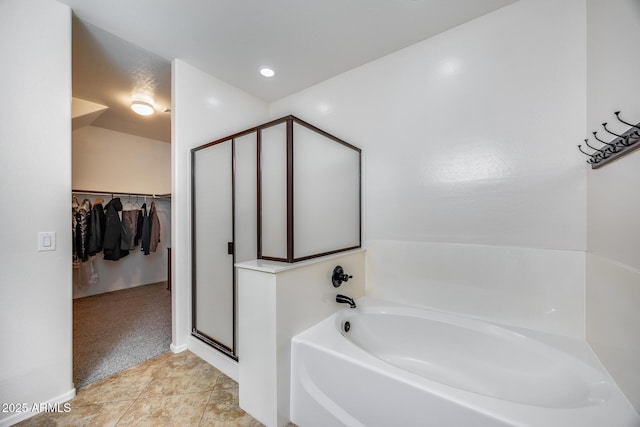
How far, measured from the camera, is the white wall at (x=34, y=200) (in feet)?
4.49

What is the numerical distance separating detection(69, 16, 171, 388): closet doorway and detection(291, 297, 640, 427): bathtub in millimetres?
1597

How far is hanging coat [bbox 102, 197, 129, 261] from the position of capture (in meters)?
3.54

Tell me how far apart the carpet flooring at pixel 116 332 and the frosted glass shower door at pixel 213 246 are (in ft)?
1.60

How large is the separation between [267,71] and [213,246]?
172 centimetres

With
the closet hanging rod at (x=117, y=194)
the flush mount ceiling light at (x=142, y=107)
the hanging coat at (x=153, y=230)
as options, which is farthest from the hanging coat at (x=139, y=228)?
the flush mount ceiling light at (x=142, y=107)

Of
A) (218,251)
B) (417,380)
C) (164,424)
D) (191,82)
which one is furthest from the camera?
(191,82)

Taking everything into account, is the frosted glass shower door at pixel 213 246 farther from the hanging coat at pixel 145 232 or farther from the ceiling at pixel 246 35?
the hanging coat at pixel 145 232

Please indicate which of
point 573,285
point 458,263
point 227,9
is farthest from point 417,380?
point 227,9

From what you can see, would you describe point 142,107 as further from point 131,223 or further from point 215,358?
point 215,358

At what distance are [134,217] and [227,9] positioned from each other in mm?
3676

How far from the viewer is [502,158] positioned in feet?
5.34

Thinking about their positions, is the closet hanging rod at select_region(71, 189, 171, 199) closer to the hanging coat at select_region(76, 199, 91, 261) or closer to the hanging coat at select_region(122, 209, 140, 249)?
the hanging coat at select_region(76, 199, 91, 261)

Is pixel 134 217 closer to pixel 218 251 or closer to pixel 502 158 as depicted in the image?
pixel 218 251

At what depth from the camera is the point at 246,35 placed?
6.25 ft
